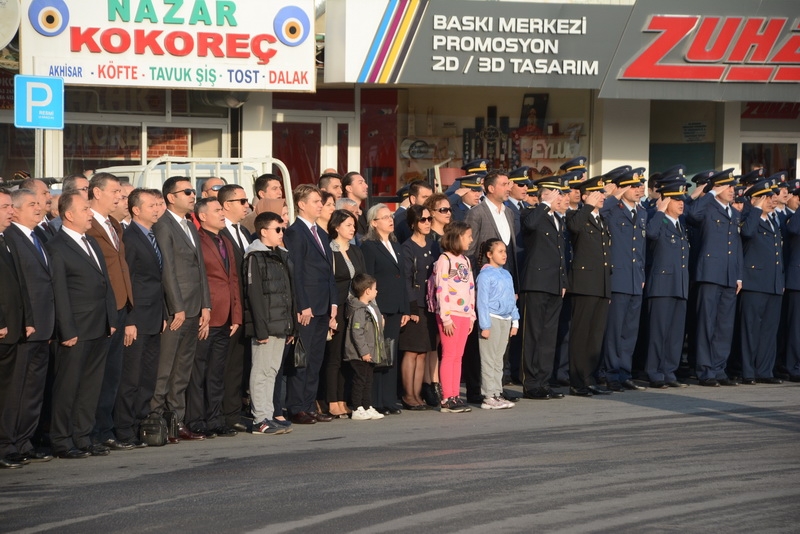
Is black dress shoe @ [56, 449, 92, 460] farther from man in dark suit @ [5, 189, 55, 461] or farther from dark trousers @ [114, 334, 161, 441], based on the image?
dark trousers @ [114, 334, 161, 441]

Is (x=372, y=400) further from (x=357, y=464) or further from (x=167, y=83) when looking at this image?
(x=167, y=83)

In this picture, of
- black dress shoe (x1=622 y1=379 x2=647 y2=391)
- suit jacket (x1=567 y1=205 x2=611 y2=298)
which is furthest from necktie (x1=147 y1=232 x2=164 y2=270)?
black dress shoe (x1=622 y1=379 x2=647 y2=391)

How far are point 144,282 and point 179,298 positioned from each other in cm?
33

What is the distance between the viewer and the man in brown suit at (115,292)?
420 inches

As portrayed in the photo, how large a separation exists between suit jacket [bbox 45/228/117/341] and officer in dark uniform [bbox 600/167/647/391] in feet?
20.6

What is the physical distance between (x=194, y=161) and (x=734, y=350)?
692 centimetres

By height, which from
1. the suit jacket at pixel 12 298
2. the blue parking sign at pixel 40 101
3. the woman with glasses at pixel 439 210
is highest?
the blue parking sign at pixel 40 101

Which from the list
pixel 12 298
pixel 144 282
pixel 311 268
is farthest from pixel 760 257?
pixel 12 298

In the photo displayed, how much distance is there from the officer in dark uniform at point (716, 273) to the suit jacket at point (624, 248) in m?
0.92

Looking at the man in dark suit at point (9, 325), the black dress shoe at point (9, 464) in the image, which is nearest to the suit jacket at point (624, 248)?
the man in dark suit at point (9, 325)

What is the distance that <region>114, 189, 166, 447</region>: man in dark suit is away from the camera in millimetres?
10844

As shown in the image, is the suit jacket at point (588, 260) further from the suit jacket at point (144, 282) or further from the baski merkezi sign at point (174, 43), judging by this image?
the baski merkezi sign at point (174, 43)

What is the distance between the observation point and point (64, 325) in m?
10.1

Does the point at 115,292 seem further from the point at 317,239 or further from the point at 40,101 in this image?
the point at 40,101
